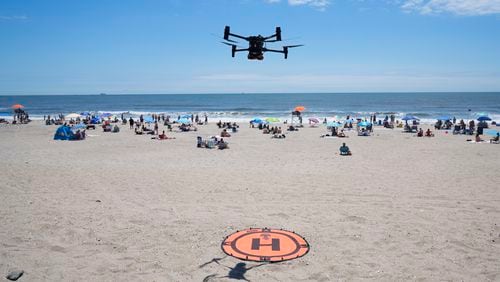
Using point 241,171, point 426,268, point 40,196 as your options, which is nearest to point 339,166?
point 241,171

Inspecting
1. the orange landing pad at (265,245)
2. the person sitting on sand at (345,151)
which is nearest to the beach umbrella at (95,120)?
the person sitting on sand at (345,151)

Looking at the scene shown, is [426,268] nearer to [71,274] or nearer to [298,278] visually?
[298,278]

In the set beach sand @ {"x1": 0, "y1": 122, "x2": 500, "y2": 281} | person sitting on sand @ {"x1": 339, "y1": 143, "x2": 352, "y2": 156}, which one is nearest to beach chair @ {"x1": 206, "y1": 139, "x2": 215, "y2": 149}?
beach sand @ {"x1": 0, "y1": 122, "x2": 500, "y2": 281}

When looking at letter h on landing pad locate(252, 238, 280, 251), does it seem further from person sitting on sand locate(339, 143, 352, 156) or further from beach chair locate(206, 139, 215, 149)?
beach chair locate(206, 139, 215, 149)

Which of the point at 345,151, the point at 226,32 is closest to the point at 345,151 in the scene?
the point at 345,151

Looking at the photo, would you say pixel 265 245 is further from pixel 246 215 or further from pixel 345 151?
pixel 345 151

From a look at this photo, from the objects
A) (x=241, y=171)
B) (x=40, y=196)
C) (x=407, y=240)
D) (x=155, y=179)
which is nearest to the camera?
(x=407, y=240)
